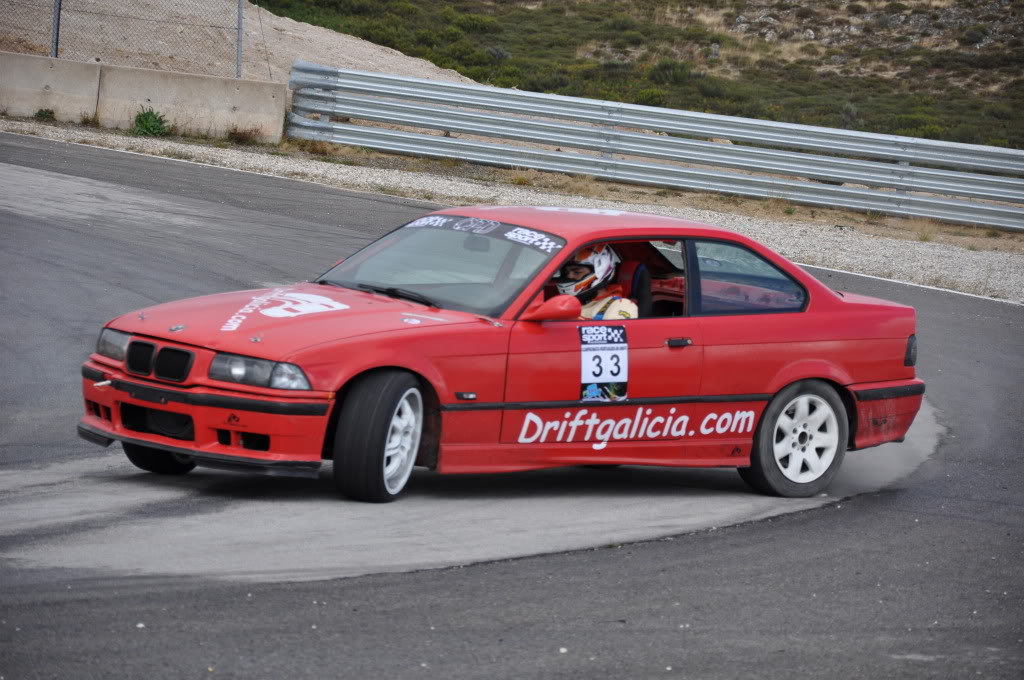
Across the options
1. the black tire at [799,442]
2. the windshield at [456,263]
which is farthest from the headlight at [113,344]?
the black tire at [799,442]

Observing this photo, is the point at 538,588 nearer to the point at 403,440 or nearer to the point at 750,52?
the point at 403,440

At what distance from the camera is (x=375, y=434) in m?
6.09

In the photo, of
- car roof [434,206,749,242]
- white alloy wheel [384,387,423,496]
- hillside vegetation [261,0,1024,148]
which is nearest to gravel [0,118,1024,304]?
car roof [434,206,749,242]

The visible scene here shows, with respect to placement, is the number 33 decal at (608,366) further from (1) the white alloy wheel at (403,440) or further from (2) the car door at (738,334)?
(1) the white alloy wheel at (403,440)

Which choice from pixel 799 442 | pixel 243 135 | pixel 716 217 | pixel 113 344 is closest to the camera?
pixel 113 344

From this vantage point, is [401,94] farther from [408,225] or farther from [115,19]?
[408,225]

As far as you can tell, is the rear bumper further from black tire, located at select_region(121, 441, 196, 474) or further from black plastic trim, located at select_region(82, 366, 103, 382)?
black plastic trim, located at select_region(82, 366, 103, 382)

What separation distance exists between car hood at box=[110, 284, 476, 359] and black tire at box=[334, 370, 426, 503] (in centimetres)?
25

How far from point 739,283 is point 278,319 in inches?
101

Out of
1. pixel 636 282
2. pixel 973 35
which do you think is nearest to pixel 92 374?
pixel 636 282

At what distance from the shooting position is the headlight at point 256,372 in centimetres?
605

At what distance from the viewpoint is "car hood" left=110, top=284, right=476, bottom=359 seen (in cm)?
613

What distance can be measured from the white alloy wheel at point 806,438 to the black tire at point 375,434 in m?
2.17

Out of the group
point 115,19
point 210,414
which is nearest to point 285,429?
point 210,414
